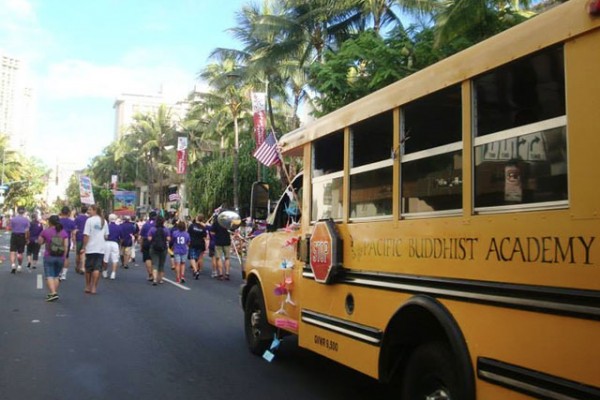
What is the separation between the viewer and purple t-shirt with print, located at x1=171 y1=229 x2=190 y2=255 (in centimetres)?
1473

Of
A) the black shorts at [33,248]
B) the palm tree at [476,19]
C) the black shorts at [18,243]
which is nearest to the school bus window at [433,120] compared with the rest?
the palm tree at [476,19]

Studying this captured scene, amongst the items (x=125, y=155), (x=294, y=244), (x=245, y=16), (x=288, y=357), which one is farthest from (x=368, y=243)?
(x=125, y=155)

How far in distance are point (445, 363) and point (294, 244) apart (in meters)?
2.65

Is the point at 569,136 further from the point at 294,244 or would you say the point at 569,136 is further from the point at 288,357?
the point at 288,357

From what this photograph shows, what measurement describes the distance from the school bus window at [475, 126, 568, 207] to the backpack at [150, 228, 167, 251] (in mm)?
11620

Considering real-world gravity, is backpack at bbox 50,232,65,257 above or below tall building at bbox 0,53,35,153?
below

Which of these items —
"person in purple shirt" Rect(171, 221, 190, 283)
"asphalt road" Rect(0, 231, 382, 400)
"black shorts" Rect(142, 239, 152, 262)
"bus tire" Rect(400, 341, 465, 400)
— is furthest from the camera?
"black shorts" Rect(142, 239, 152, 262)

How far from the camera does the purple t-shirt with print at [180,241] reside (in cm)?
1473

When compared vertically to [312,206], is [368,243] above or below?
below

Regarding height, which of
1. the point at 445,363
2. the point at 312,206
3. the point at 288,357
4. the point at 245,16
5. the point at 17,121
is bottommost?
the point at 288,357

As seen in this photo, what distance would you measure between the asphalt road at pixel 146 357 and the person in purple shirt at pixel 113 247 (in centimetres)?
359

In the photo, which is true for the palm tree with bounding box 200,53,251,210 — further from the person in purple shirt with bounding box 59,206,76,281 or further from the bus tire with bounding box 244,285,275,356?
the bus tire with bounding box 244,285,275,356

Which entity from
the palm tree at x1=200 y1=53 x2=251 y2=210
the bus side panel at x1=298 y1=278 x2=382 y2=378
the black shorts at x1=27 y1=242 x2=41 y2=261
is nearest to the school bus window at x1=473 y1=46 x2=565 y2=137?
the bus side panel at x1=298 y1=278 x2=382 y2=378

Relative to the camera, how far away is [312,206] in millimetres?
5738
